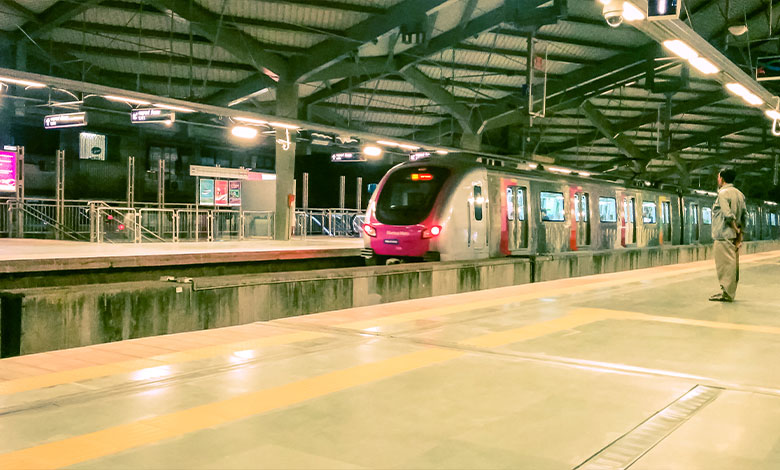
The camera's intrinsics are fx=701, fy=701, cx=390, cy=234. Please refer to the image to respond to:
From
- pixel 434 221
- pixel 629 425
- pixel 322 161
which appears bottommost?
pixel 629 425

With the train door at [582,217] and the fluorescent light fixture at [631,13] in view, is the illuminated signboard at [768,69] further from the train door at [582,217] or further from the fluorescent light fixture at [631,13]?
the fluorescent light fixture at [631,13]

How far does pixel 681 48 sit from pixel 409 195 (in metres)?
6.11

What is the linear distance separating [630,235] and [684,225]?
6726 mm

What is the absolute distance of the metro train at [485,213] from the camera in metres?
14.8

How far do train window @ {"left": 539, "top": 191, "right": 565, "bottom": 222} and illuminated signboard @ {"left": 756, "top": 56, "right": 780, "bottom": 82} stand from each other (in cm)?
567

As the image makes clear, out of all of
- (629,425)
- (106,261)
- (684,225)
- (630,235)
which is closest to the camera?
(629,425)

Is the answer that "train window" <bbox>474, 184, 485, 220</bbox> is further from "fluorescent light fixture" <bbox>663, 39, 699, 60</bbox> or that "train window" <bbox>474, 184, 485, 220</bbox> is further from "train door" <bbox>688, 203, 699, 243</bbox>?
"train door" <bbox>688, 203, 699, 243</bbox>

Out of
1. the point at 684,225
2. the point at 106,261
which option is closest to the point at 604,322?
the point at 106,261

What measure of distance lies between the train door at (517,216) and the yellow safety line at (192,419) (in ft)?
36.5

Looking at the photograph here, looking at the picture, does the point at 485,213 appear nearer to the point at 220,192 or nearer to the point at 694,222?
the point at 220,192

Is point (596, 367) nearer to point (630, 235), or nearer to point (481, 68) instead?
point (630, 235)

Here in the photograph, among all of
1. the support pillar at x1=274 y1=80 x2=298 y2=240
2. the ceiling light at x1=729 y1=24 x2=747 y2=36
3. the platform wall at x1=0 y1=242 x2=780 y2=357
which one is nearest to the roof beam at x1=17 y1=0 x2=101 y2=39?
the support pillar at x1=274 y1=80 x2=298 y2=240

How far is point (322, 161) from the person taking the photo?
148ft

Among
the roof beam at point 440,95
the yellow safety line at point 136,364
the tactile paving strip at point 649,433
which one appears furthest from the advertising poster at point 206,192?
the tactile paving strip at point 649,433
